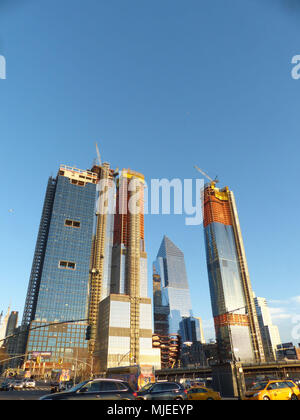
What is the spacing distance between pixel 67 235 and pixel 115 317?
62422 millimetres

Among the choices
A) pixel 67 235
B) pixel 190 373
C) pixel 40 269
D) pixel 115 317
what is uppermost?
pixel 67 235

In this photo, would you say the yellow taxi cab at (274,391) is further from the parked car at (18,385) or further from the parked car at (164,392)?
the parked car at (18,385)

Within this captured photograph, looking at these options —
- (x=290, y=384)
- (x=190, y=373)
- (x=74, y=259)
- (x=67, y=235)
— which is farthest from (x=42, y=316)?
(x=290, y=384)

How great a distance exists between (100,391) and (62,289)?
176420 mm

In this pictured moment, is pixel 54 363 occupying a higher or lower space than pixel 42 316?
lower

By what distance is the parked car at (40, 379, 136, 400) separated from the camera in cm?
1443

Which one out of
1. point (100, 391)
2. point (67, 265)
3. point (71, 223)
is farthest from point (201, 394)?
point (71, 223)

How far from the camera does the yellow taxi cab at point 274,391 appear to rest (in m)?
19.5

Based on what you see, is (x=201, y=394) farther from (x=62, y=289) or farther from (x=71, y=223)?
(x=71, y=223)

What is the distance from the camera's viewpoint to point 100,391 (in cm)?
1523
